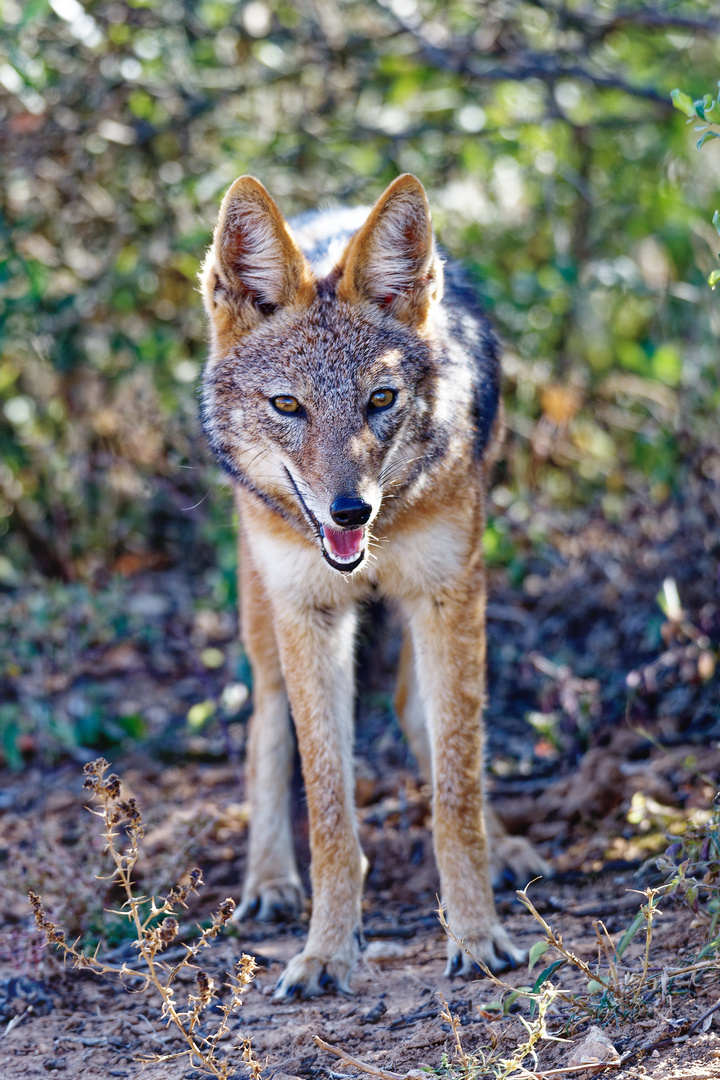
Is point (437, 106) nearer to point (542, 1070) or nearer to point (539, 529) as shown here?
point (539, 529)

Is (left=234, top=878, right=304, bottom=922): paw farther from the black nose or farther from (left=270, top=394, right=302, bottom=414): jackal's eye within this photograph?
(left=270, top=394, right=302, bottom=414): jackal's eye

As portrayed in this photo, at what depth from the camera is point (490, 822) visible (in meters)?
4.42

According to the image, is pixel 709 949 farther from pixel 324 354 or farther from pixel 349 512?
pixel 324 354

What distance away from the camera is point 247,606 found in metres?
4.71

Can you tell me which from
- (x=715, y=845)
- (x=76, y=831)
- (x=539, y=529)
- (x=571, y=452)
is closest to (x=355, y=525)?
(x=715, y=845)

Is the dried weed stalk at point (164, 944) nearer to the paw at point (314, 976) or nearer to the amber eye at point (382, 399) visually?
the paw at point (314, 976)

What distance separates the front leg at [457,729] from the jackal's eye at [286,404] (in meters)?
0.81

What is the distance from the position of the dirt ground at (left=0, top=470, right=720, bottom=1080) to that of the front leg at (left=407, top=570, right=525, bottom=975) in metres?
0.29

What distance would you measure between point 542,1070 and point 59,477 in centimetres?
524

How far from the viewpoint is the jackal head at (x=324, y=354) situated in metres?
3.42

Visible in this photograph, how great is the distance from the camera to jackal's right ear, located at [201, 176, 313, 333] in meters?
3.49

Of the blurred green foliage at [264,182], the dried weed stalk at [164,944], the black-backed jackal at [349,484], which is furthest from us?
the blurred green foliage at [264,182]

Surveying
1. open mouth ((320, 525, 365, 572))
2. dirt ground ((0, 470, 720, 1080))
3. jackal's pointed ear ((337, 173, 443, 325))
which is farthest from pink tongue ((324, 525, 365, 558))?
dirt ground ((0, 470, 720, 1080))

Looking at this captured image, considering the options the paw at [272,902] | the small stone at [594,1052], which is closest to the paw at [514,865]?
the paw at [272,902]
